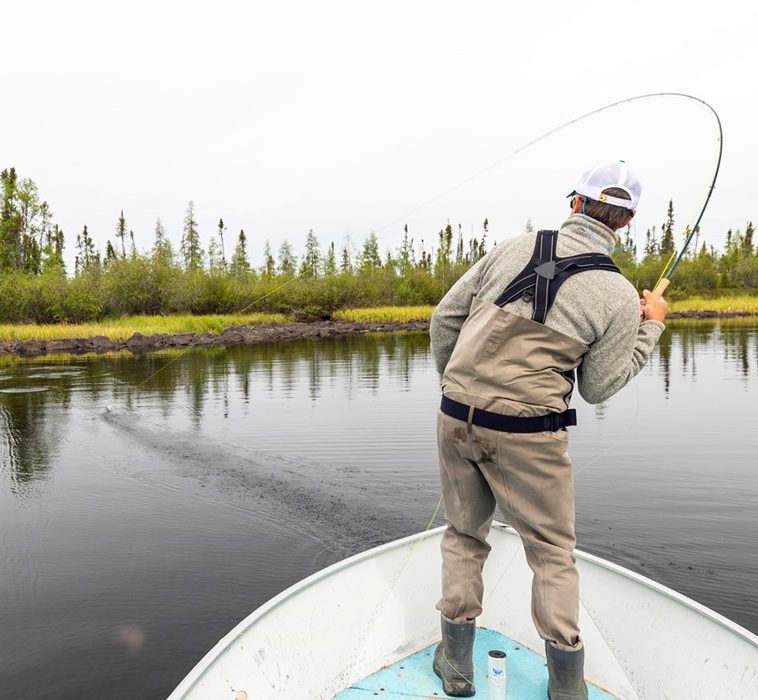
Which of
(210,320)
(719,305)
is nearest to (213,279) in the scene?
(210,320)

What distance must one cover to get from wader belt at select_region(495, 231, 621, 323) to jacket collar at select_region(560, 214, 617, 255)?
92 mm

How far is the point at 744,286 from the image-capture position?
55.5 m

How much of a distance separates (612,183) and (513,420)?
3.10 ft

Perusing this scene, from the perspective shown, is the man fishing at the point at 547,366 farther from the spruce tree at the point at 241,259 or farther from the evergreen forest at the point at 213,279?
the spruce tree at the point at 241,259

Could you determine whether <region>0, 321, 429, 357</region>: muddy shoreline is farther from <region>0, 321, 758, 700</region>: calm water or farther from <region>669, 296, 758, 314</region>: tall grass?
<region>669, 296, 758, 314</region>: tall grass

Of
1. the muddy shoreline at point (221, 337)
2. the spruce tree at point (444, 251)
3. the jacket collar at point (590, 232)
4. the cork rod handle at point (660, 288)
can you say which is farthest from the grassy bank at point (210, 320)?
the jacket collar at point (590, 232)

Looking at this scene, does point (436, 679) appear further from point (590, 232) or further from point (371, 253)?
point (371, 253)

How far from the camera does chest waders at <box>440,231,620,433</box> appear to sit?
2.28 m

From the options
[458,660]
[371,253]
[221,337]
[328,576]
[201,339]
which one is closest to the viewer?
[458,660]

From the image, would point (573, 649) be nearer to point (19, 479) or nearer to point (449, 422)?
point (449, 422)

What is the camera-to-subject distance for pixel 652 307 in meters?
2.54

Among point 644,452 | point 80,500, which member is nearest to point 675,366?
point 644,452

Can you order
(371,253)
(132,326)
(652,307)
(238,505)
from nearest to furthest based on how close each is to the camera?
(652,307) < (238,505) < (132,326) < (371,253)

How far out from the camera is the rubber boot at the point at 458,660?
2668mm
